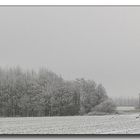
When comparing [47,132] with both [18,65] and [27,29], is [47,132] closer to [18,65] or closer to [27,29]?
[18,65]

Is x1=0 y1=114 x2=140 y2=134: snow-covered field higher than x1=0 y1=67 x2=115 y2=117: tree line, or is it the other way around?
x1=0 y1=67 x2=115 y2=117: tree line

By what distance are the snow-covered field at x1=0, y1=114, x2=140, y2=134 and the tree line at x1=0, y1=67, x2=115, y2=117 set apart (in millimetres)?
55

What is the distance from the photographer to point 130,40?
3574mm

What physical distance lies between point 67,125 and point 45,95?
338 mm

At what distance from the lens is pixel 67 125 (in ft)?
11.6

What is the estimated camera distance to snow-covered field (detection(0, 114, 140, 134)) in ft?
11.6

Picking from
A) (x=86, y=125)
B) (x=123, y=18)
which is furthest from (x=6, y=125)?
(x=123, y=18)
